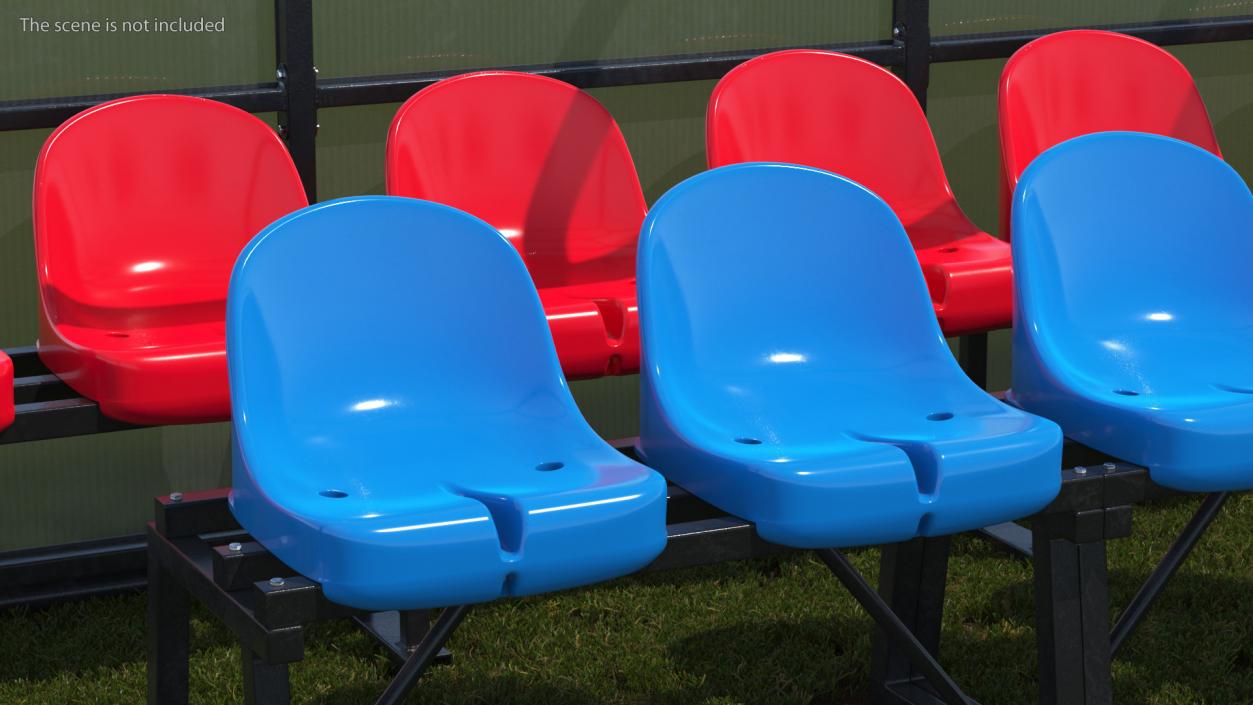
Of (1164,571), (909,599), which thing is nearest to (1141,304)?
(1164,571)

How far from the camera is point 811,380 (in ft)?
9.20

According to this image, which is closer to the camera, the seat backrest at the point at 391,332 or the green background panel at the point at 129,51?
the seat backrest at the point at 391,332

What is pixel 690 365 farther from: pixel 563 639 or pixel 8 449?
pixel 8 449

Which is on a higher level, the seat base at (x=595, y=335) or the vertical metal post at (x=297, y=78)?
the vertical metal post at (x=297, y=78)

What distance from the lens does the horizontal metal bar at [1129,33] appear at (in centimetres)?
438

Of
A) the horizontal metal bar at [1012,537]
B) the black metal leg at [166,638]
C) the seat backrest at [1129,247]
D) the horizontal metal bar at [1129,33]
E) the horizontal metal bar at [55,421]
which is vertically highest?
the horizontal metal bar at [1129,33]

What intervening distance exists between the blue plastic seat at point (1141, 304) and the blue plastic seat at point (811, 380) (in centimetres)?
19

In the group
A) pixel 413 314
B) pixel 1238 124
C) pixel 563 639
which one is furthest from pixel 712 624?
pixel 1238 124

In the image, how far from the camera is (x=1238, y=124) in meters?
4.81

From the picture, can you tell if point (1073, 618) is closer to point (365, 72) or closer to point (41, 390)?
point (41, 390)

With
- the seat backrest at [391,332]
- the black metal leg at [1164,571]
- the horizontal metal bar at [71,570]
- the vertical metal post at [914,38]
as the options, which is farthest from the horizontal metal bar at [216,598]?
the vertical metal post at [914,38]

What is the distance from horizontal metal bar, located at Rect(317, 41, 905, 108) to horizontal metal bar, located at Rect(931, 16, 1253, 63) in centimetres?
14

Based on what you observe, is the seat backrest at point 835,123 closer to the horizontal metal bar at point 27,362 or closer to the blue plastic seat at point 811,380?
the blue plastic seat at point 811,380

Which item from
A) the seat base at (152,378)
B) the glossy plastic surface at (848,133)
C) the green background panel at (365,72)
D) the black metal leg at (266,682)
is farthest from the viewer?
the glossy plastic surface at (848,133)
